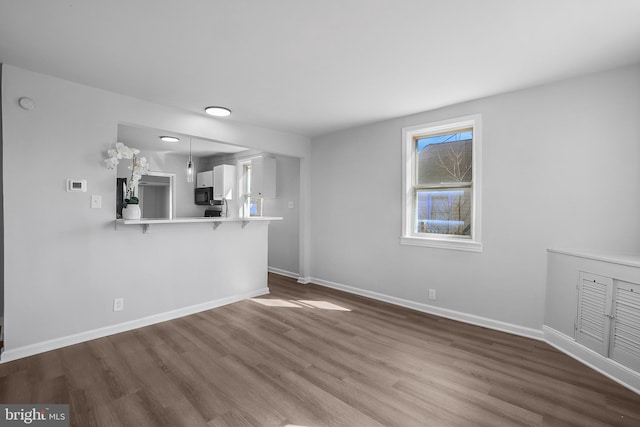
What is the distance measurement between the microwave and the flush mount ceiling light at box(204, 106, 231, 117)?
107 inches

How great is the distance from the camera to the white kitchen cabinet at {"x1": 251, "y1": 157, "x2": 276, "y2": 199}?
5527 mm

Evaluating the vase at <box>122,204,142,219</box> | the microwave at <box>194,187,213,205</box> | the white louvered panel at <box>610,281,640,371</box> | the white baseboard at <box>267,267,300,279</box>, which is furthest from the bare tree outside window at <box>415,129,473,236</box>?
the microwave at <box>194,187,213,205</box>

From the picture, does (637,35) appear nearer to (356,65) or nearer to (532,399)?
(356,65)

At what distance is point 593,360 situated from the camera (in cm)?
241

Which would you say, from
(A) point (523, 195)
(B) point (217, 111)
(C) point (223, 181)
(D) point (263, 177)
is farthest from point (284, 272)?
(A) point (523, 195)

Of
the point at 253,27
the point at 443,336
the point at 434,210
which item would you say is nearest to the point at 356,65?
the point at 253,27

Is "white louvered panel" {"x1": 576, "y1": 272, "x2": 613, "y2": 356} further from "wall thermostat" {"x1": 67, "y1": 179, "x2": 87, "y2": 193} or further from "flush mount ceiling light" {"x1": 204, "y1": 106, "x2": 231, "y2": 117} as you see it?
"wall thermostat" {"x1": 67, "y1": 179, "x2": 87, "y2": 193}

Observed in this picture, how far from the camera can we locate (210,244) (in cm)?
387

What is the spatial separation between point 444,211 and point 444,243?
418mm

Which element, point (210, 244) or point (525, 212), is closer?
point (525, 212)

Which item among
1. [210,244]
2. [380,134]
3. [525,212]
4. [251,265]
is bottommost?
[251,265]

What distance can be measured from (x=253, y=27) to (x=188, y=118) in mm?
1981

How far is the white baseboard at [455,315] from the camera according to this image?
9.80 feet

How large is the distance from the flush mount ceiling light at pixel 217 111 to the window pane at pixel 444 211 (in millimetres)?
2653
